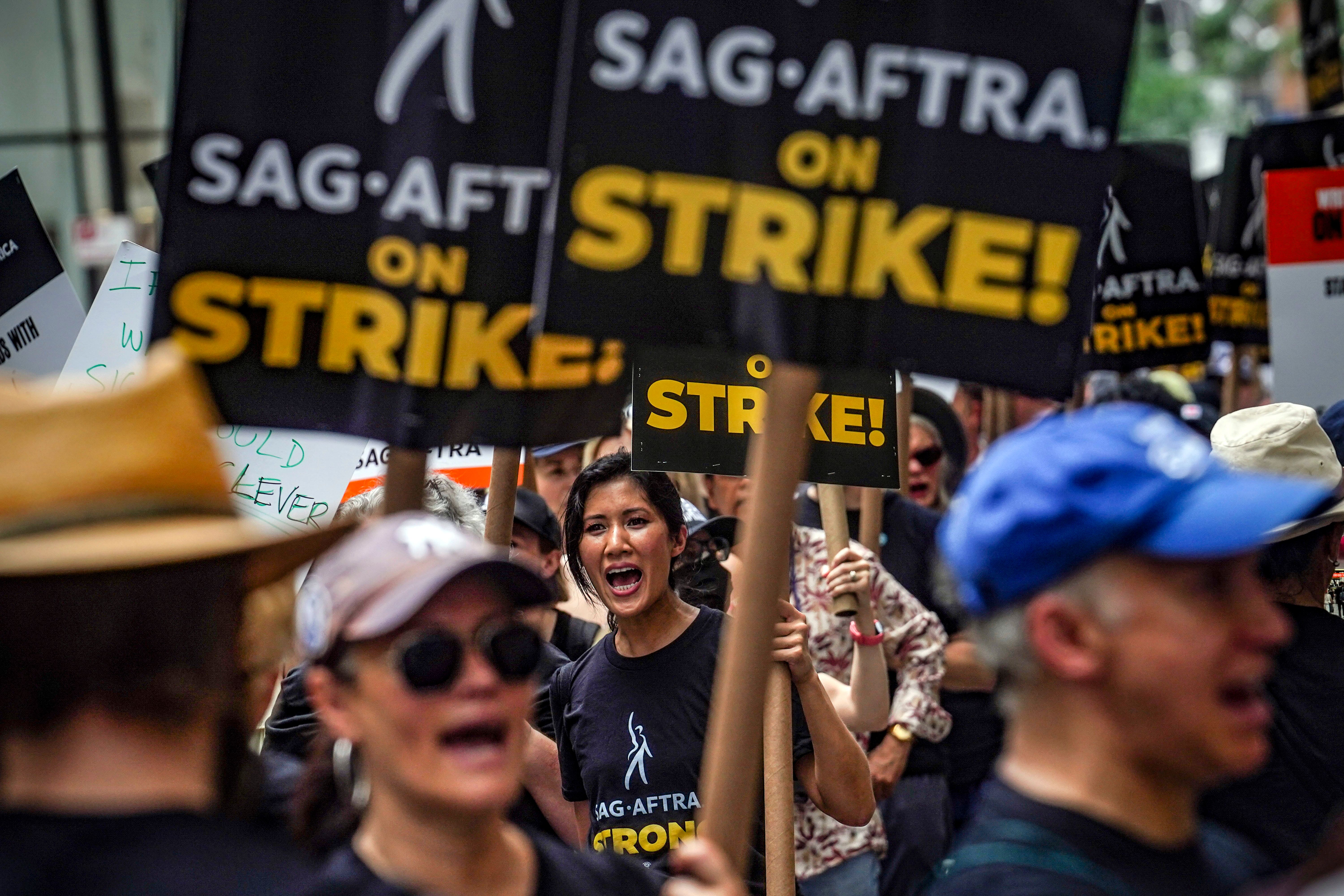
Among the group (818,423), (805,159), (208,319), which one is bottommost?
(818,423)

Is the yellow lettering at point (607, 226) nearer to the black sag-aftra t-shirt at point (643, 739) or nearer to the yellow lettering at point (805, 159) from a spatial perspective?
the yellow lettering at point (805, 159)

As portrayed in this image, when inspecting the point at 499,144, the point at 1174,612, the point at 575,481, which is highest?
the point at 499,144

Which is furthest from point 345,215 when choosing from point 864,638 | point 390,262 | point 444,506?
point 864,638

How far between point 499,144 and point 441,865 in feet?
4.72

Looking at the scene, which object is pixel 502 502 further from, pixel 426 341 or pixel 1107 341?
pixel 1107 341

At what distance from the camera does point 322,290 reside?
297cm

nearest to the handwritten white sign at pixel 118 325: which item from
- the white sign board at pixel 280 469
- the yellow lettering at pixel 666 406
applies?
the white sign board at pixel 280 469

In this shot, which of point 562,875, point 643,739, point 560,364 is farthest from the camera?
point 643,739

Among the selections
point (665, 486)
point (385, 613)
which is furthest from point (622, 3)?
point (665, 486)

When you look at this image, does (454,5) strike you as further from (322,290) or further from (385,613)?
(385,613)

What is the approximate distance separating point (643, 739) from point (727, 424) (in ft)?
3.16

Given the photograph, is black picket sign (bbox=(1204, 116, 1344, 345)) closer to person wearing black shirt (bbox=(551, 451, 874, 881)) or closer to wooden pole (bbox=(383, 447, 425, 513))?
person wearing black shirt (bbox=(551, 451, 874, 881))

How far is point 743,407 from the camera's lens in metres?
4.43

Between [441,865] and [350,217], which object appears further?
[350,217]
